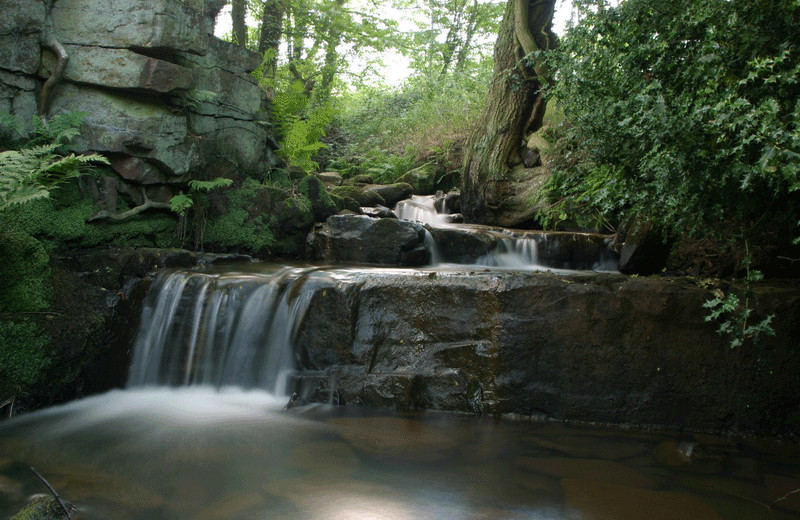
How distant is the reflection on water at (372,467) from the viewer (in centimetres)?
310

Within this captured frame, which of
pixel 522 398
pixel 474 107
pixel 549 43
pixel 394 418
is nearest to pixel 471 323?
pixel 522 398

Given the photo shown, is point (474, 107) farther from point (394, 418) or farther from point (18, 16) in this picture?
point (394, 418)

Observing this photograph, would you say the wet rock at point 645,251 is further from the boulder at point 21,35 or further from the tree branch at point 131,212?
the boulder at point 21,35

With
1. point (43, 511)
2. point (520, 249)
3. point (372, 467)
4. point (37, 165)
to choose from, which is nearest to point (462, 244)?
point (520, 249)

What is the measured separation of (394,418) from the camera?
4445mm

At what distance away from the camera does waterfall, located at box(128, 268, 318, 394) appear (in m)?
5.23

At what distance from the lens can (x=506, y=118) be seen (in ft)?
33.0

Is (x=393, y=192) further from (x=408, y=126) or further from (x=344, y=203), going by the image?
(x=408, y=126)

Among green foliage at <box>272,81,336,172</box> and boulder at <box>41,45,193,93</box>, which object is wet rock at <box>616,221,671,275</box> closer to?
green foliage at <box>272,81,336,172</box>

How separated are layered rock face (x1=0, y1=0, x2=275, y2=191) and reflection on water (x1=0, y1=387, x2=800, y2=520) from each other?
12.0 ft

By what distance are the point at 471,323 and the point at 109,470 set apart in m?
2.96

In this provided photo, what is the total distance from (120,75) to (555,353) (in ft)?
20.5

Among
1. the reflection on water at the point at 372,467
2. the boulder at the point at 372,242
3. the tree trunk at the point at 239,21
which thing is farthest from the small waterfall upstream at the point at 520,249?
the tree trunk at the point at 239,21

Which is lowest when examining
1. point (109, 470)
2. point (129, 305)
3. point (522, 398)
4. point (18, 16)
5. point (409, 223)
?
point (109, 470)
